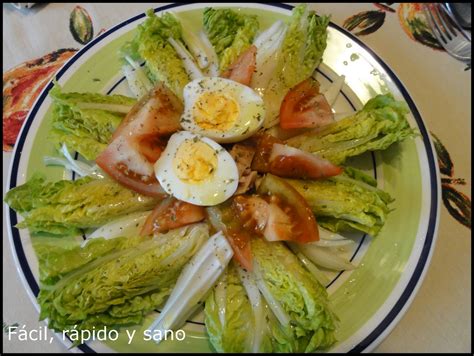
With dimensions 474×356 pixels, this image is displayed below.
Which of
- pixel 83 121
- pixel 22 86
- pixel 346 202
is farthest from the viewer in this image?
pixel 22 86

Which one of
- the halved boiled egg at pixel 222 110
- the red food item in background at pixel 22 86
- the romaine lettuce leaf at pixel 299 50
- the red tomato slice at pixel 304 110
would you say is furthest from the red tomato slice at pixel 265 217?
the red food item in background at pixel 22 86

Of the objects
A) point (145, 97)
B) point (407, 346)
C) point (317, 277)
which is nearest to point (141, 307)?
point (317, 277)

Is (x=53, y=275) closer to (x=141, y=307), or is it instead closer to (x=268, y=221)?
(x=141, y=307)

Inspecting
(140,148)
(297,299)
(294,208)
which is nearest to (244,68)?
(140,148)

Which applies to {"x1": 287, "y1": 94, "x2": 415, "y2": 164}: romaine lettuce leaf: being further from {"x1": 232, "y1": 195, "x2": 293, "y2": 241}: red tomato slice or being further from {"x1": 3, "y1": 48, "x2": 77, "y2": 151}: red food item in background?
{"x1": 3, "y1": 48, "x2": 77, "y2": 151}: red food item in background

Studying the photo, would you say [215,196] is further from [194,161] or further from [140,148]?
[140,148]
